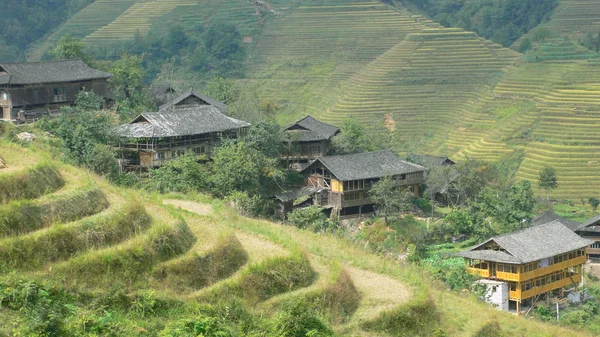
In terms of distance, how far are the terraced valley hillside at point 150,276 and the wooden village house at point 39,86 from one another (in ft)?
54.1

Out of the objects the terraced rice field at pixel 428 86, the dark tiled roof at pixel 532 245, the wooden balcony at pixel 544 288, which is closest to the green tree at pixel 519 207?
the dark tiled roof at pixel 532 245

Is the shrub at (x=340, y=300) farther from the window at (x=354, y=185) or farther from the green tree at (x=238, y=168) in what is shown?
the window at (x=354, y=185)

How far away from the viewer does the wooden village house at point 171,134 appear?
26.2 meters

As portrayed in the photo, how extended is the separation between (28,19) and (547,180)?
44.5 meters

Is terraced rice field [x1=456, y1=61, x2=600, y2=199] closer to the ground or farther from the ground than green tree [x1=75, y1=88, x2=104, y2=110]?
closer to the ground

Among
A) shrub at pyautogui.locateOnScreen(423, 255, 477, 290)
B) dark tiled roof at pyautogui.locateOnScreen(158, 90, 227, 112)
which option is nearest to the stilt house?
shrub at pyautogui.locateOnScreen(423, 255, 477, 290)

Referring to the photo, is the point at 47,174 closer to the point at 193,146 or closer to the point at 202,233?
the point at 202,233

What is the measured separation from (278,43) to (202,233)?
5003 cm

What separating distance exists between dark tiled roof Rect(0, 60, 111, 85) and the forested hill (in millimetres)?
33961

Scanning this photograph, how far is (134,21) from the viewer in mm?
66125

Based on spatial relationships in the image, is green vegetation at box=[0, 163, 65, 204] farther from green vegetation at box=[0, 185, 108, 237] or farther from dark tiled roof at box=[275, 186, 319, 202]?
dark tiled roof at box=[275, 186, 319, 202]

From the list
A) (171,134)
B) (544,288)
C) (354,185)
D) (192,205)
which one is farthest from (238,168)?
(192,205)

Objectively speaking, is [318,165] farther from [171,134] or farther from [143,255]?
[143,255]

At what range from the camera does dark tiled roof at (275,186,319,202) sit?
92.3ft
